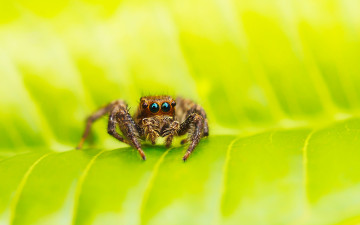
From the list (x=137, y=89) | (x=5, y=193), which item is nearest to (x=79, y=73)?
(x=137, y=89)

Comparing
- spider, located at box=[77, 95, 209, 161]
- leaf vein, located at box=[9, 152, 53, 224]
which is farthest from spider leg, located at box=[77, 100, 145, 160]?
leaf vein, located at box=[9, 152, 53, 224]

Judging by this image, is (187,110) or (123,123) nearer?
(123,123)

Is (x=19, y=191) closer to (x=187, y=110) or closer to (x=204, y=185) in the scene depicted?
(x=204, y=185)

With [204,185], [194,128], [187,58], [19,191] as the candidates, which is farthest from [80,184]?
[187,58]

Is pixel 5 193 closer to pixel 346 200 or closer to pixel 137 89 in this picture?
pixel 137 89

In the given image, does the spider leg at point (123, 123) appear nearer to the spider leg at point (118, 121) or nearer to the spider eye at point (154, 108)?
the spider leg at point (118, 121)

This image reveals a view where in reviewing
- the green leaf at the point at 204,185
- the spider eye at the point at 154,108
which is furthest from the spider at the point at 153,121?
the green leaf at the point at 204,185

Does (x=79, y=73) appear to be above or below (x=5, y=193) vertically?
above

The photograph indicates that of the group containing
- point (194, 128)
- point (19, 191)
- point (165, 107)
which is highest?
point (19, 191)
